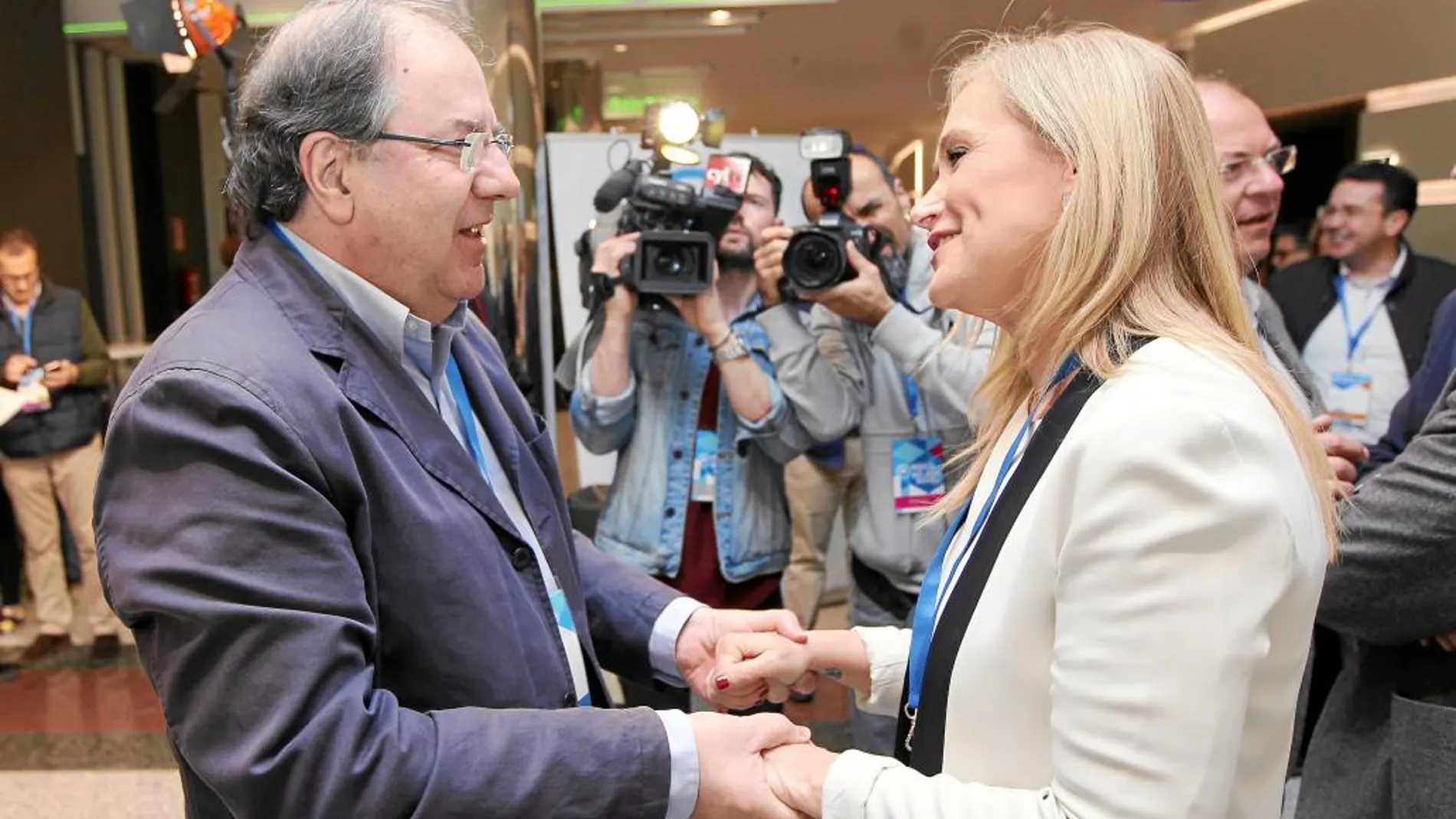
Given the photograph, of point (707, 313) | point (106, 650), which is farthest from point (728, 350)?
point (106, 650)

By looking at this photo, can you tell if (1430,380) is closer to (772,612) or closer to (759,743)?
(772,612)

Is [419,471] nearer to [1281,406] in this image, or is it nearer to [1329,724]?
[1281,406]

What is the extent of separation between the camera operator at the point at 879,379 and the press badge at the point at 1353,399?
200 centimetres

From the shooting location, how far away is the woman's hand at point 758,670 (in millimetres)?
1394

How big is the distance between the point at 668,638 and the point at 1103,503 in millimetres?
826

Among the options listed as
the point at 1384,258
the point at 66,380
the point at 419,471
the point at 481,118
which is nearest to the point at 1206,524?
the point at 419,471

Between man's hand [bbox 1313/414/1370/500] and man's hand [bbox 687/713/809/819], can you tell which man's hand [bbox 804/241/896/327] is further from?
man's hand [bbox 687/713/809/819]

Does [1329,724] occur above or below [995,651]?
below

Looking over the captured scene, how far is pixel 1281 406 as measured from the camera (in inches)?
36.2

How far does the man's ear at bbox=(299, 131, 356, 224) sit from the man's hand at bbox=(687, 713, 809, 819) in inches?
26.5

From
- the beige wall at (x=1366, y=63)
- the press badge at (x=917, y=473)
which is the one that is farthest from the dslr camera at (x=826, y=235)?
the beige wall at (x=1366, y=63)

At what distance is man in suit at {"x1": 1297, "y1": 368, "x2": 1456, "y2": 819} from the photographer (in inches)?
52.6

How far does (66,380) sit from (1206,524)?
465cm

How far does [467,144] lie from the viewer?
1222mm
